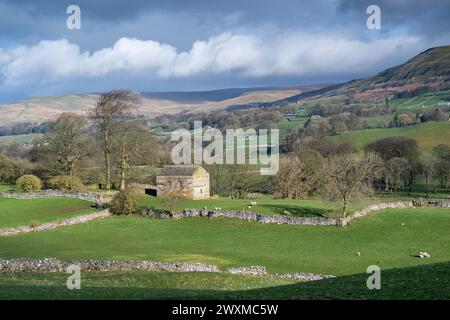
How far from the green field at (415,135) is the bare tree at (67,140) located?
66733 mm

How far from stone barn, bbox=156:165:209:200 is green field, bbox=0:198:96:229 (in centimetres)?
981

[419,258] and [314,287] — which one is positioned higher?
[314,287]

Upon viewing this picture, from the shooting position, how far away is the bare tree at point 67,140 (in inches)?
3113

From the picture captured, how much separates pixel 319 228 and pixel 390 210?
33.7 ft

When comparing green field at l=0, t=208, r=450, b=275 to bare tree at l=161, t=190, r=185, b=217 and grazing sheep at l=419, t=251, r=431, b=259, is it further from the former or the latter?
bare tree at l=161, t=190, r=185, b=217

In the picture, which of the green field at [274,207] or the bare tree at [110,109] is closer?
the green field at [274,207]

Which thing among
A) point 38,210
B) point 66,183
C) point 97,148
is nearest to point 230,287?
point 38,210

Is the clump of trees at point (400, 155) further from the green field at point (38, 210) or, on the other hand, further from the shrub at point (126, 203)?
the green field at point (38, 210)

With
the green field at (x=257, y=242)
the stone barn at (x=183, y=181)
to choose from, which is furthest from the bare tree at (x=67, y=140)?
the green field at (x=257, y=242)

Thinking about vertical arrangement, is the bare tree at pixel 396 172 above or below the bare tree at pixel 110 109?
below

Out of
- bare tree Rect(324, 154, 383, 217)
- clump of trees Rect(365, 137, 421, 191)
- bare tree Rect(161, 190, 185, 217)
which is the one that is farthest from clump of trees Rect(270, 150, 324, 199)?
bare tree Rect(161, 190, 185, 217)
